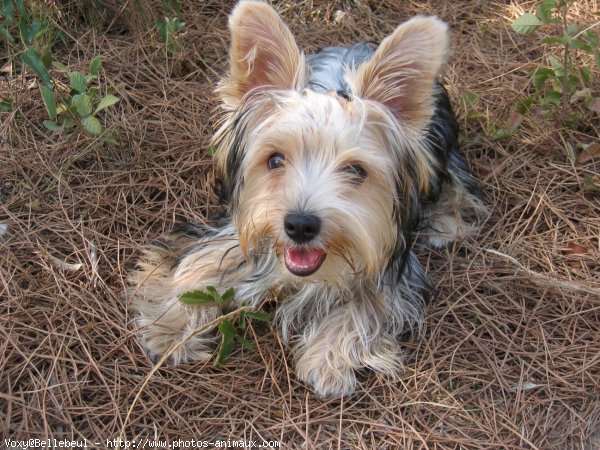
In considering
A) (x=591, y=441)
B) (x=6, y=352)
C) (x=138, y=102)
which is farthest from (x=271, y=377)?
(x=138, y=102)

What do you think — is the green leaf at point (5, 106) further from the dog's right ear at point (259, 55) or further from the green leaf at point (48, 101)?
the dog's right ear at point (259, 55)

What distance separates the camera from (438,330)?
3.29 meters

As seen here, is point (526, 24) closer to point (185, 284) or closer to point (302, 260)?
point (302, 260)

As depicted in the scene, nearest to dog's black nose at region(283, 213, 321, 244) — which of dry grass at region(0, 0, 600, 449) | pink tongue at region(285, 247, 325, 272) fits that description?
pink tongue at region(285, 247, 325, 272)

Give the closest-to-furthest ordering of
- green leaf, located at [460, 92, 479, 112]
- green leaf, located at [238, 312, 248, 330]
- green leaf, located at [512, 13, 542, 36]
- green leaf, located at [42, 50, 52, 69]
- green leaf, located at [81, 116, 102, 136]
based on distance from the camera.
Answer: green leaf, located at [238, 312, 248, 330], green leaf, located at [512, 13, 542, 36], green leaf, located at [81, 116, 102, 136], green leaf, located at [42, 50, 52, 69], green leaf, located at [460, 92, 479, 112]

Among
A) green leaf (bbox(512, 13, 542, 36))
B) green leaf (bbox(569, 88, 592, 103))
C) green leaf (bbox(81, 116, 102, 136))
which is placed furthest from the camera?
green leaf (bbox(569, 88, 592, 103))

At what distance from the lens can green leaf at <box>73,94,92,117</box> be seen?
12.0 feet

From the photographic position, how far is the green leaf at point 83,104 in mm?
3643

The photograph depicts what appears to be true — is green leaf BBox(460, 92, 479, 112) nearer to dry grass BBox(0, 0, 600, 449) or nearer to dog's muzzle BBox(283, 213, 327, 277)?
dry grass BBox(0, 0, 600, 449)

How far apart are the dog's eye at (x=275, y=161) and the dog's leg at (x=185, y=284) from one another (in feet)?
1.83

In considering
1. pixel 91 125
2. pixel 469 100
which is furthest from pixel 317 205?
pixel 469 100

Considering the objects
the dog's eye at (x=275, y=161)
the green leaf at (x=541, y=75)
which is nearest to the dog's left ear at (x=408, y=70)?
the dog's eye at (x=275, y=161)

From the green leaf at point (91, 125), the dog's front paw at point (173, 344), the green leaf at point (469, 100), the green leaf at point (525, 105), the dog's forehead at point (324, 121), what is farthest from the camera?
the green leaf at point (469, 100)

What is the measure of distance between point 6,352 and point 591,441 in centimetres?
255
